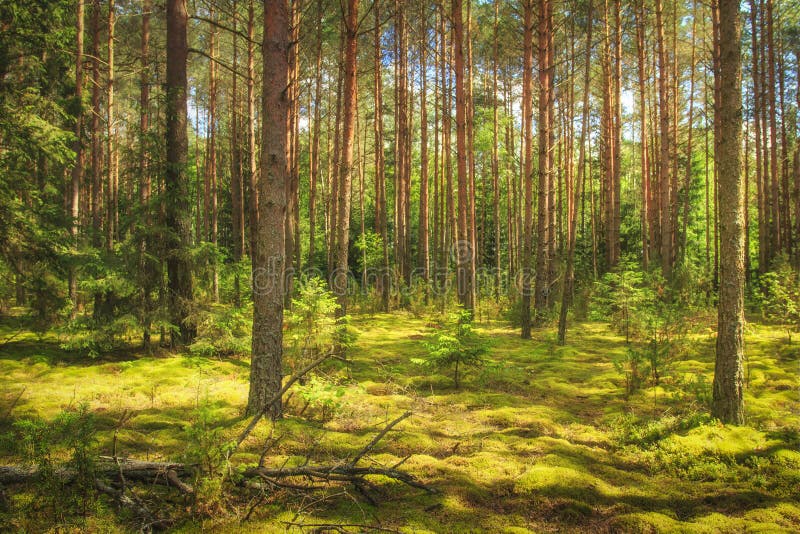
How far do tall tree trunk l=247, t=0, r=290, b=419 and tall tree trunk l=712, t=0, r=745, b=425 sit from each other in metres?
5.03

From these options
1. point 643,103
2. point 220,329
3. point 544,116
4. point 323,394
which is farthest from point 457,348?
point 643,103

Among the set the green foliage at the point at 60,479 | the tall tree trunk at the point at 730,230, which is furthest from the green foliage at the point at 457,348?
the green foliage at the point at 60,479

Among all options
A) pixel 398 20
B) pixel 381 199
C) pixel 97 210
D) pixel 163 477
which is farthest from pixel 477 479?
pixel 398 20

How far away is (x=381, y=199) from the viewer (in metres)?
18.2

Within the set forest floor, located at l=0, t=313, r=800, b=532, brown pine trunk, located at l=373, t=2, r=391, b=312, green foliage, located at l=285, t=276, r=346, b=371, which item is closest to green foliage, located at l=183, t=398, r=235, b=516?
forest floor, located at l=0, t=313, r=800, b=532

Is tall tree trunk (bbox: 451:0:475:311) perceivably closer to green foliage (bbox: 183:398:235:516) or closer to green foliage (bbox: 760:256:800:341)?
green foliage (bbox: 760:256:800:341)

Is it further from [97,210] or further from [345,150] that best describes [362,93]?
[345,150]

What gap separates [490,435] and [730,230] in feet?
11.8

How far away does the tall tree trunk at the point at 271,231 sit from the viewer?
5.03 m

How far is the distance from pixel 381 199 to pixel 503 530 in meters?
15.9

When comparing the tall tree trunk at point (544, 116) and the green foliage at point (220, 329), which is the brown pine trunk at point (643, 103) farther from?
the green foliage at point (220, 329)

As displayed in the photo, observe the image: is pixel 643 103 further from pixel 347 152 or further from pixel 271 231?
pixel 271 231

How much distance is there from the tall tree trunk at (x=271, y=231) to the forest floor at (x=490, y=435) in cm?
55

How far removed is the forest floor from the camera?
10.8 feet
